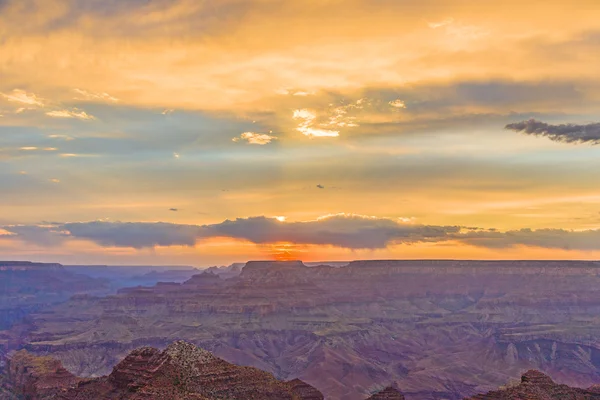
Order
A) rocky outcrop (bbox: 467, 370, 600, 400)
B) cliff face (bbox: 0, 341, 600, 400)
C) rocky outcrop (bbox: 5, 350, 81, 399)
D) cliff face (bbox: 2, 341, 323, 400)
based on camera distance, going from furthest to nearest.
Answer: rocky outcrop (bbox: 5, 350, 81, 399), rocky outcrop (bbox: 467, 370, 600, 400), cliff face (bbox: 0, 341, 600, 400), cliff face (bbox: 2, 341, 323, 400)

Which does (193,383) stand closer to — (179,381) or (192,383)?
(192,383)

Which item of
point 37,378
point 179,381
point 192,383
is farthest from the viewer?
point 37,378

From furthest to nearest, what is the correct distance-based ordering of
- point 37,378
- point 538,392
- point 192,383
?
point 37,378
point 538,392
point 192,383

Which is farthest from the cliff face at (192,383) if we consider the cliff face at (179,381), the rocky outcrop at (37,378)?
the rocky outcrop at (37,378)

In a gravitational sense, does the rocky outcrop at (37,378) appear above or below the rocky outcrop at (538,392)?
below

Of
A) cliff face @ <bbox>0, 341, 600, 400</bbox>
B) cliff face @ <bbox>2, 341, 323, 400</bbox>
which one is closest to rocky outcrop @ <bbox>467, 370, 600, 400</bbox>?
cliff face @ <bbox>0, 341, 600, 400</bbox>

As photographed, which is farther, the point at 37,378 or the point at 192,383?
the point at 37,378

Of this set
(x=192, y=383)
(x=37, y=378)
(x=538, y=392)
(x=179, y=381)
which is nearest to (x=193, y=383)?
(x=192, y=383)

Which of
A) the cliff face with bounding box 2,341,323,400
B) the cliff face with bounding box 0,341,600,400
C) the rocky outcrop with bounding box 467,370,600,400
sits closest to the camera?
the cliff face with bounding box 2,341,323,400

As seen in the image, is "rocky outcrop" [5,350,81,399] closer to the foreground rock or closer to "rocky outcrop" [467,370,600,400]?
the foreground rock

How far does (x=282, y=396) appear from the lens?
108 metres

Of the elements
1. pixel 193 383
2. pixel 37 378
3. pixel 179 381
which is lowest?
pixel 37 378

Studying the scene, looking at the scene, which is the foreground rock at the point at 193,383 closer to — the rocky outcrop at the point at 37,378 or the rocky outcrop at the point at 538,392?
the rocky outcrop at the point at 538,392

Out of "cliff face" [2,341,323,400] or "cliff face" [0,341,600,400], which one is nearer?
"cliff face" [2,341,323,400]
